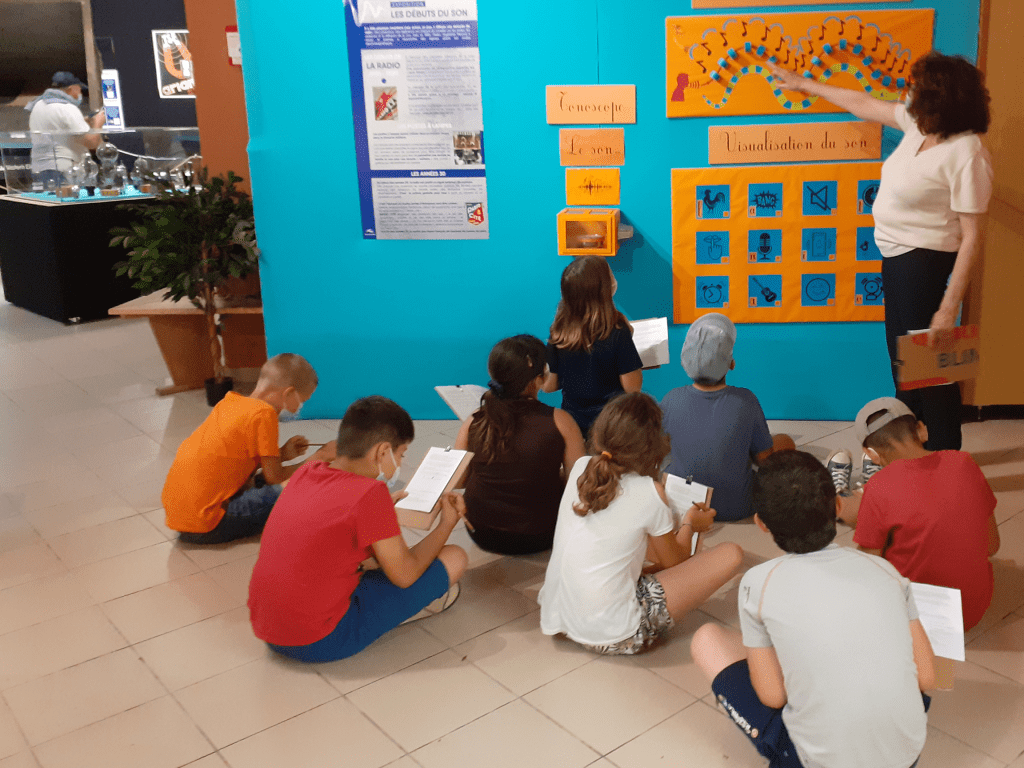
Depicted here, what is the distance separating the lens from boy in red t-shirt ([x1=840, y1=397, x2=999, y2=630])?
2.53m

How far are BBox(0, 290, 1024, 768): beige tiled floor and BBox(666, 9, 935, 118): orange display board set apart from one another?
1867 mm

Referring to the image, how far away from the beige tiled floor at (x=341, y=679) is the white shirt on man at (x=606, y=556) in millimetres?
147

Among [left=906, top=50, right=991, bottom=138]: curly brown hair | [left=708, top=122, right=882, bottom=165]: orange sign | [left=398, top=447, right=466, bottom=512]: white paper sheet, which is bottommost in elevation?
[left=398, top=447, right=466, bottom=512]: white paper sheet

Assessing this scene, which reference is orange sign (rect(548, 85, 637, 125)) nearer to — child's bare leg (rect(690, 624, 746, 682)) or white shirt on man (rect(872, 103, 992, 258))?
white shirt on man (rect(872, 103, 992, 258))

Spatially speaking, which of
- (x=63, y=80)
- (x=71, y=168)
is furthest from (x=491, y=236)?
(x=63, y=80)

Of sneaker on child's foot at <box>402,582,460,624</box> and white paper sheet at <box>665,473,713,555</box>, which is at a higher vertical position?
white paper sheet at <box>665,473,713,555</box>

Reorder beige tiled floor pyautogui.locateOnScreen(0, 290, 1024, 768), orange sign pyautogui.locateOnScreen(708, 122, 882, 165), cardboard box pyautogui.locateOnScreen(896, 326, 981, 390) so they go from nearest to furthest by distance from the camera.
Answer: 1. beige tiled floor pyautogui.locateOnScreen(0, 290, 1024, 768)
2. cardboard box pyautogui.locateOnScreen(896, 326, 981, 390)
3. orange sign pyautogui.locateOnScreen(708, 122, 882, 165)

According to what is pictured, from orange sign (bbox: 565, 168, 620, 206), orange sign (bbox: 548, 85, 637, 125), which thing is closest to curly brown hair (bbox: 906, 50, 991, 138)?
orange sign (bbox: 548, 85, 637, 125)

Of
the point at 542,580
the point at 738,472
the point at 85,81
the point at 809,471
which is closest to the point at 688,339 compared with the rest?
the point at 738,472

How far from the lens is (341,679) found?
8.95 ft

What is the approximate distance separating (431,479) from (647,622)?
787mm

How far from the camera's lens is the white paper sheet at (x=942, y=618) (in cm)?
215

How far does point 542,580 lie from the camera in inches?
129

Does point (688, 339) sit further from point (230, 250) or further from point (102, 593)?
point (230, 250)
